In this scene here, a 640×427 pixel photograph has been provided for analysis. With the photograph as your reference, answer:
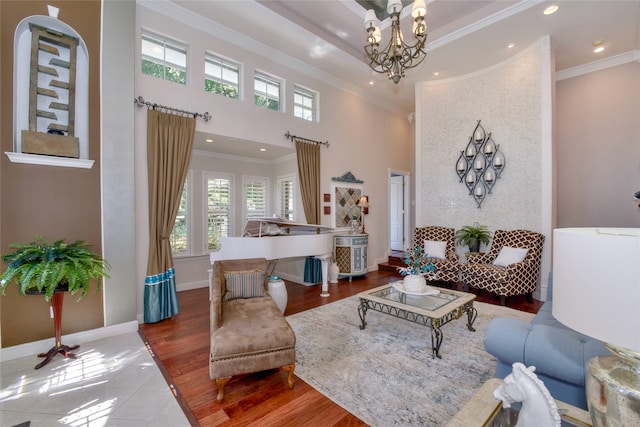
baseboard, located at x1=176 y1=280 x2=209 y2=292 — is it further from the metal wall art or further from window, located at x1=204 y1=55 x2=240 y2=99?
the metal wall art

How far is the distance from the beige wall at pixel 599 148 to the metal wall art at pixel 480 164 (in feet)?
4.92

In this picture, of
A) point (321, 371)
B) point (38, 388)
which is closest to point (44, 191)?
point (38, 388)

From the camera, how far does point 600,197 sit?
5191 millimetres

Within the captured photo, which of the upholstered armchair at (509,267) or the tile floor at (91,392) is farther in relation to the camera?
the upholstered armchair at (509,267)

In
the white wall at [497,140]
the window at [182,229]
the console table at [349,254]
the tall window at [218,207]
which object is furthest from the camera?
the console table at [349,254]

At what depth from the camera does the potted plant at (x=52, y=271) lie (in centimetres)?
256

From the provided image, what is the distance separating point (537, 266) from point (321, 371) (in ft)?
13.9

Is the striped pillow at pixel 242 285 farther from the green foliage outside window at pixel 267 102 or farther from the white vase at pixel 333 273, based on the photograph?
the green foliage outside window at pixel 267 102

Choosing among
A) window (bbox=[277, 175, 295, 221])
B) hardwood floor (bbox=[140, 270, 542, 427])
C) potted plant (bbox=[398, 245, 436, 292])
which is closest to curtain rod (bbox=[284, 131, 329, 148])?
window (bbox=[277, 175, 295, 221])

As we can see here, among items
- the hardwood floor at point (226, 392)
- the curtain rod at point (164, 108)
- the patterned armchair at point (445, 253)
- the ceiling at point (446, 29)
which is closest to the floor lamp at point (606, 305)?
the hardwood floor at point (226, 392)

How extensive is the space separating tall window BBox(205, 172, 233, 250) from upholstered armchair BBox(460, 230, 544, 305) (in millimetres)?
4881

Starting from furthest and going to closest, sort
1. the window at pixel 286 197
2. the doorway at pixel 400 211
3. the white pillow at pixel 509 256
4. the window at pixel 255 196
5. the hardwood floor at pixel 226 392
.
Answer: the doorway at pixel 400 211 < the window at pixel 255 196 < the window at pixel 286 197 < the white pillow at pixel 509 256 < the hardwood floor at pixel 226 392

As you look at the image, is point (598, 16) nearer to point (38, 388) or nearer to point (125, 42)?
point (125, 42)

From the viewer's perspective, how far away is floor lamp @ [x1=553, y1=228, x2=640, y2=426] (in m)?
0.66
